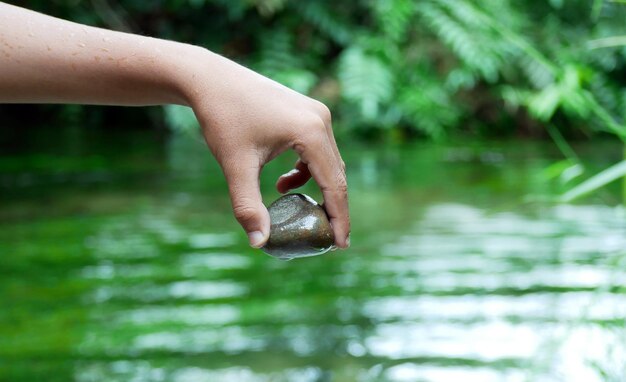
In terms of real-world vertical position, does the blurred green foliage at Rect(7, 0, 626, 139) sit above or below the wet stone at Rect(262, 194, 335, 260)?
above

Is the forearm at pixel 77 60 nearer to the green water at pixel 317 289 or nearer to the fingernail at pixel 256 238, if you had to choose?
the fingernail at pixel 256 238

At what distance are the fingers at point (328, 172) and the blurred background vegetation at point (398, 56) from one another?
4.61 metres

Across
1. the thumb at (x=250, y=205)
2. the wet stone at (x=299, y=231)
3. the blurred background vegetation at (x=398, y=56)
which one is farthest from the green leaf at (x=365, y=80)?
the thumb at (x=250, y=205)

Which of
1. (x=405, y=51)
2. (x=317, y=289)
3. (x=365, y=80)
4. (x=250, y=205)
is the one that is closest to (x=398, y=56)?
(x=405, y=51)

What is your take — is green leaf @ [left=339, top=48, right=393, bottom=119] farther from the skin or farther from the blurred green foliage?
→ the skin

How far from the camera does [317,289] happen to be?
2.00 metres

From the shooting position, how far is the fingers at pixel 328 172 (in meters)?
0.76

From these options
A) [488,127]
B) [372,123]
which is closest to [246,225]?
[372,123]

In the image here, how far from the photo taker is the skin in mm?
759

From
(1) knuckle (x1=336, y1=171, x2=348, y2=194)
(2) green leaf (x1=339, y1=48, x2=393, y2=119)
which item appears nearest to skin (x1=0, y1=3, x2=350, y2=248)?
(1) knuckle (x1=336, y1=171, x2=348, y2=194)

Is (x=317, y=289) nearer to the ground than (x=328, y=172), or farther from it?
farther from it

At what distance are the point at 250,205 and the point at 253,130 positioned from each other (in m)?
0.06

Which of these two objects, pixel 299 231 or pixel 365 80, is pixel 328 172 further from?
pixel 365 80

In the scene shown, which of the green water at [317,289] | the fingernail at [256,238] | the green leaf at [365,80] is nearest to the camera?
the fingernail at [256,238]
